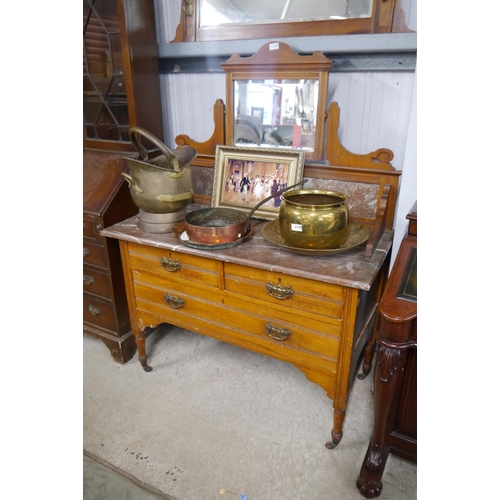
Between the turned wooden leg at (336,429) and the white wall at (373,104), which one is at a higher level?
the white wall at (373,104)

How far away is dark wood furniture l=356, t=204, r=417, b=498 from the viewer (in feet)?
3.75

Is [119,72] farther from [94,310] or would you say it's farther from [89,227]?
[94,310]

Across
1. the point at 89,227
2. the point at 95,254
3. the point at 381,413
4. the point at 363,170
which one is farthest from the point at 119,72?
the point at 381,413

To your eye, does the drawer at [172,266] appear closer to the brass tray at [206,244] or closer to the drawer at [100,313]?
the brass tray at [206,244]

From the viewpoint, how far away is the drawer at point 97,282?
76.5 inches

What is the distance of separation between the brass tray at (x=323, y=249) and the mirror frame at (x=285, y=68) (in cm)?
38

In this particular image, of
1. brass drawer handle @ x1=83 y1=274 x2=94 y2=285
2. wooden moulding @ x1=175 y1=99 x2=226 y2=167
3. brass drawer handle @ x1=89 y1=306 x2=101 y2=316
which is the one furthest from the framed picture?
brass drawer handle @ x1=89 y1=306 x2=101 y2=316

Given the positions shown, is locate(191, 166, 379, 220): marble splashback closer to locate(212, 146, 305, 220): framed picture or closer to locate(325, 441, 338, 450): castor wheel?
locate(212, 146, 305, 220): framed picture

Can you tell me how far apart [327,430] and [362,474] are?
1.01 ft

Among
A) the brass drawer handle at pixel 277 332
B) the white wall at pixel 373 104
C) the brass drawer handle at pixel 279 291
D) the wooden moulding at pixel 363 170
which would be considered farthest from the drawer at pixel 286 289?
the white wall at pixel 373 104

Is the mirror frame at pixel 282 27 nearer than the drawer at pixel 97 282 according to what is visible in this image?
Yes

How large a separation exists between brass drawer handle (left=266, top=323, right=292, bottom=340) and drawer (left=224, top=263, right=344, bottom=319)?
104 mm

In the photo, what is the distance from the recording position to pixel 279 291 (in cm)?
143
